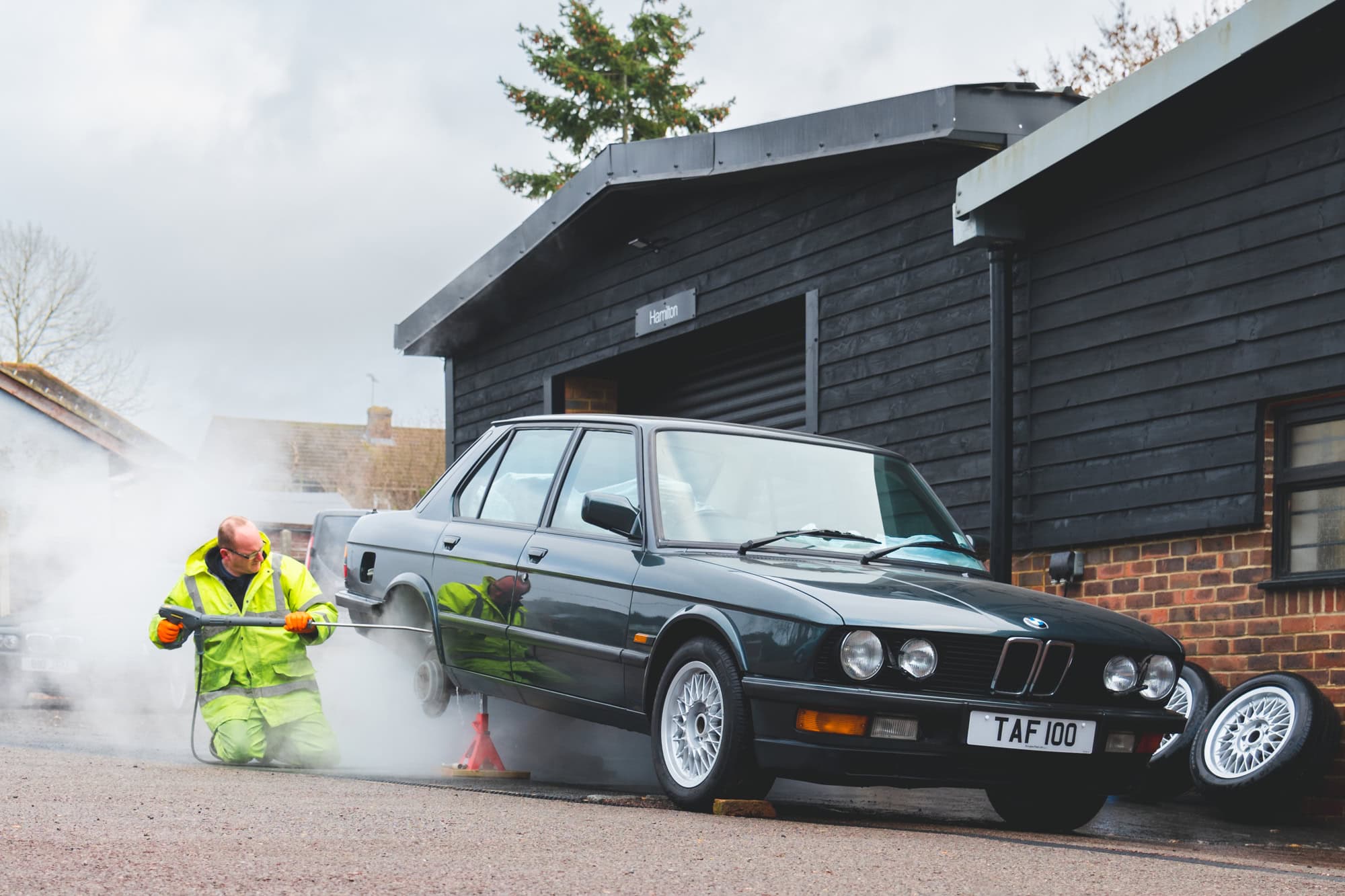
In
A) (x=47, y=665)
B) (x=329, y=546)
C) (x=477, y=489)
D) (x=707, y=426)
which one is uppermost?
(x=707, y=426)

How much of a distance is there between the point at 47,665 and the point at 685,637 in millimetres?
10108

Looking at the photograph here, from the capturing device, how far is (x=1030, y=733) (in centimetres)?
609

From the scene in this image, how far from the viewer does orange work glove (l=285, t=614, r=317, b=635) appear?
8.23 m

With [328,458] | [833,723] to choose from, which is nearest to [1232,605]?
[833,723]

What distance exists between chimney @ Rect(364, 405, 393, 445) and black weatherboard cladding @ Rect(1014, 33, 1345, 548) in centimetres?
5008

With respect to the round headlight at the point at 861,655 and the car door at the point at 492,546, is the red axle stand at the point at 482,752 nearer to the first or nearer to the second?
the car door at the point at 492,546

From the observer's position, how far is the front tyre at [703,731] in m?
6.07

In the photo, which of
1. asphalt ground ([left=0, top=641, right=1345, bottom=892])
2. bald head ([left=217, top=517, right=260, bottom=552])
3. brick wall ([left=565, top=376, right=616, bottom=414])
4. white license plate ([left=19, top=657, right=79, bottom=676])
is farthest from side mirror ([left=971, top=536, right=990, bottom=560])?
white license plate ([left=19, top=657, right=79, bottom=676])

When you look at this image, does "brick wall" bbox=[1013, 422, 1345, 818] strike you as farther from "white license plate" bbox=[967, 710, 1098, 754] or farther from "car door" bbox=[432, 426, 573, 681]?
"car door" bbox=[432, 426, 573, 681]

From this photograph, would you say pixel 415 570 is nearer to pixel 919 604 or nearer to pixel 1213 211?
pixel 919 604

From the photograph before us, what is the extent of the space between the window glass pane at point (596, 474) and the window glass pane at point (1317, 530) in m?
3.73

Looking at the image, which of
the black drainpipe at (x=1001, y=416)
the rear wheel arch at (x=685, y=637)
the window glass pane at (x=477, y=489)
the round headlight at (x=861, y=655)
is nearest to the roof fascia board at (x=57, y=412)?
the black drainpipe at (x=1001, y=416)

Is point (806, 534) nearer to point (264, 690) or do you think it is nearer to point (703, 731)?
point (703, 731)

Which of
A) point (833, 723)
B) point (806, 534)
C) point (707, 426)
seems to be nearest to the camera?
point (833, 723)
